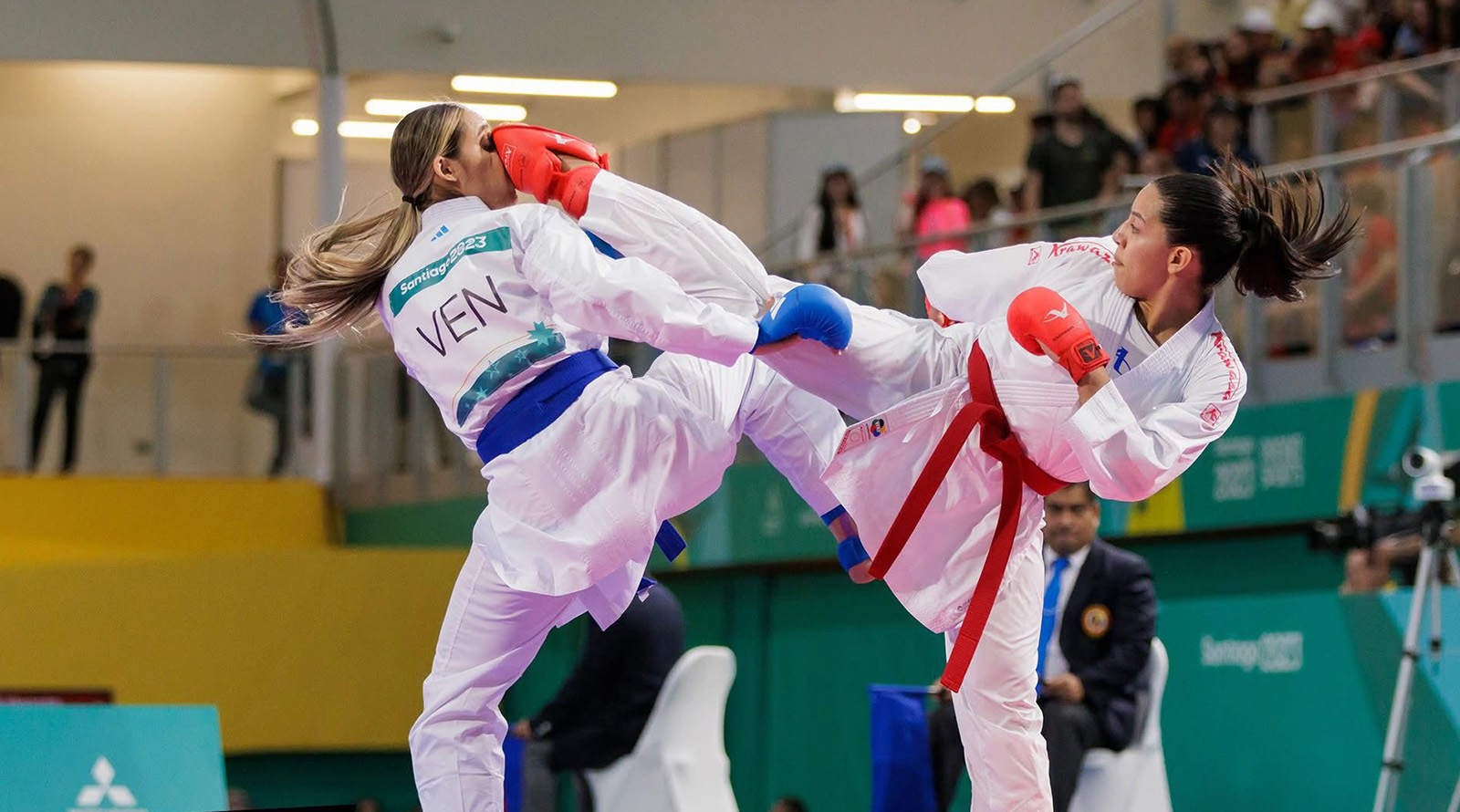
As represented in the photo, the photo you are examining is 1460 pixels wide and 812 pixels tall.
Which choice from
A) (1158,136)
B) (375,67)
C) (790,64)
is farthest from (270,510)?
(1158,136)

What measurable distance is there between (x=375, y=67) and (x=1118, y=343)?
33.1 feet

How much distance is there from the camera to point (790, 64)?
13.8 m

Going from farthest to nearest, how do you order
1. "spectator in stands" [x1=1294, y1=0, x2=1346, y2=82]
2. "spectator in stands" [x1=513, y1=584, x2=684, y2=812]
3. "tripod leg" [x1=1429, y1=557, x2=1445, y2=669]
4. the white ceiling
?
the white ceiling < "spectator in stands" [x1=1294, y1=0, x2=1346, y2=82] < "spectator in stands" [x1=513, y1=584, x2=684, y2=812] < "tripod leg" [x1=1429, y1=557, x2=1445, y2=669]

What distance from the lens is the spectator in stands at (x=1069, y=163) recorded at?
31.0 ft

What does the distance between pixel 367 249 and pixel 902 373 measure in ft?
3.85

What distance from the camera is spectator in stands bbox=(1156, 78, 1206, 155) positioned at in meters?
9.27

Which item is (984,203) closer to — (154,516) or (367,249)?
(154,516)

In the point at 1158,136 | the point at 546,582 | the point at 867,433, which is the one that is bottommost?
the point at 546,582

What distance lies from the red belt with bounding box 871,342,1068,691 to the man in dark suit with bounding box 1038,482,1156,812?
1.93m

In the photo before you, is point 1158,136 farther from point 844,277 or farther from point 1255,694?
point 1255,694

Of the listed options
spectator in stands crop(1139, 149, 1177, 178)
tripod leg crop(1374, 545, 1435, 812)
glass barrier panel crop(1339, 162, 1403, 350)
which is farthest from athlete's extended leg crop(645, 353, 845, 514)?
spectator in stands crop(1139, 149, 1177, 178)

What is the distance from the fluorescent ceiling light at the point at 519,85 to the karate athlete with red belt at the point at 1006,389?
976 centimetres

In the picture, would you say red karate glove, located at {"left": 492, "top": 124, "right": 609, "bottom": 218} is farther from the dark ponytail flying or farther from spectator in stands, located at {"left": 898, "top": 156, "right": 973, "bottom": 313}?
spectator in stands, located at {"left": 898, "top": 156, "right": 973, "bottom": 313}

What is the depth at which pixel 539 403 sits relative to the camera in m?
3.73
